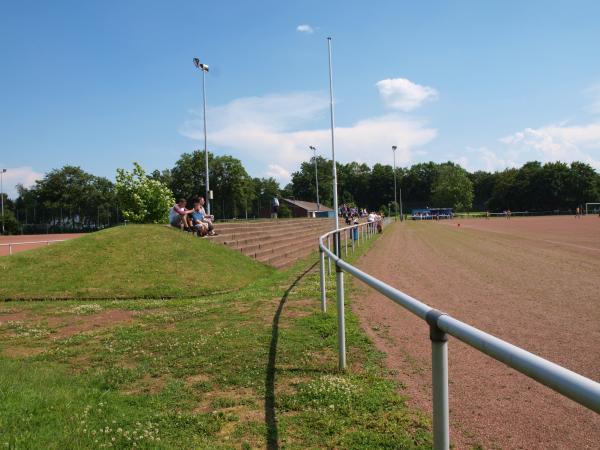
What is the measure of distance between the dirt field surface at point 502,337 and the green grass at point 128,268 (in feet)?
12.9

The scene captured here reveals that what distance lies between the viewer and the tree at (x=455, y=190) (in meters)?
107

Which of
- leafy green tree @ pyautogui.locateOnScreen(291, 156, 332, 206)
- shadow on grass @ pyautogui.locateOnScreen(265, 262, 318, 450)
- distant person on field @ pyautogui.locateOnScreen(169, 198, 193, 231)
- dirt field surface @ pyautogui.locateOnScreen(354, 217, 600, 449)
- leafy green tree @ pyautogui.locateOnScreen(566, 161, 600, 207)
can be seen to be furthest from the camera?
leafy green tree @ pyautogui.locateOnScreen(291, 156, 332, 206)

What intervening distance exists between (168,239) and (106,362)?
26.7ft

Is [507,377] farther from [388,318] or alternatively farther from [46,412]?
[46,412]

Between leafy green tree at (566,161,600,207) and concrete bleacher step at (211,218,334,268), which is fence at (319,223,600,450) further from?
leafy green tree at (566,161,600,207)

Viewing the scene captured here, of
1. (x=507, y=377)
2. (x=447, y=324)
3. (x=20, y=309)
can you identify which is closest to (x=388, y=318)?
(x=507, y=377)

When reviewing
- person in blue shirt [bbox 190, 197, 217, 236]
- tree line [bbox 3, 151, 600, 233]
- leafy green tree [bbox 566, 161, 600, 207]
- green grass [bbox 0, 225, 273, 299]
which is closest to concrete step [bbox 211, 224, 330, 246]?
person in blue shirt [bbox 190, 197, 217, 236]

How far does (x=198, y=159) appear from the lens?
86188 mm

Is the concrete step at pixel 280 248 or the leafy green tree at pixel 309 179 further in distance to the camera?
the leafy green tree at pixel 309 179

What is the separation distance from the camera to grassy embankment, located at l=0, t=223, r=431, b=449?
10.5ft

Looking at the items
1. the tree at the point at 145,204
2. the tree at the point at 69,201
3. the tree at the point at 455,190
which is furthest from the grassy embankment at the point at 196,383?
the tree at the point at 455,190

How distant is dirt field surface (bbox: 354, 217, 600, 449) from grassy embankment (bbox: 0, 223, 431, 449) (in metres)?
0.40

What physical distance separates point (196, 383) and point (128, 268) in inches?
297

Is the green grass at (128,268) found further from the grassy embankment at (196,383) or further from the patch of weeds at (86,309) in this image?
the grassy embankment at (196,383)
